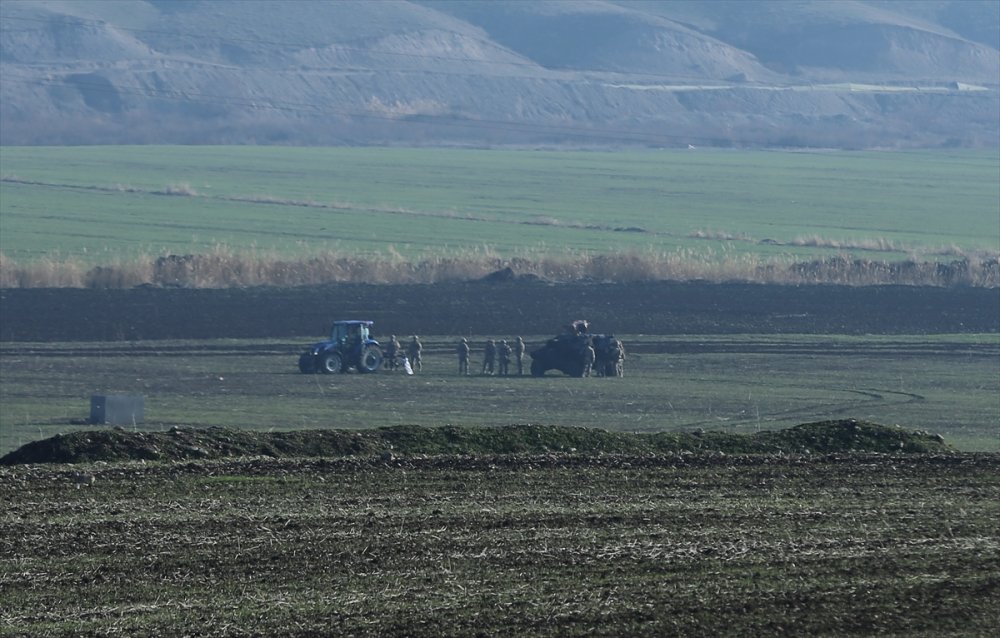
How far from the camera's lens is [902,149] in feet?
457

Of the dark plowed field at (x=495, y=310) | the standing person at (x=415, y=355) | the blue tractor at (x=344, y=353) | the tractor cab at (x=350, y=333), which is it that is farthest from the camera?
the dark plowed field at (x=495, y=310)

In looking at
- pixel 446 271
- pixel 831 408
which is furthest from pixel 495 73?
pixel 831 408

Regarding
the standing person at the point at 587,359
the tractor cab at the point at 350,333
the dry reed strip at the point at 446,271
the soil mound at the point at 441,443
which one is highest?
the dry reed strip at the point at 446,271

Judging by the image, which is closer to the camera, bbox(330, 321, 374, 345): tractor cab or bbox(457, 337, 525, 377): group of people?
bbox(457, 337, 525, 377): group of people

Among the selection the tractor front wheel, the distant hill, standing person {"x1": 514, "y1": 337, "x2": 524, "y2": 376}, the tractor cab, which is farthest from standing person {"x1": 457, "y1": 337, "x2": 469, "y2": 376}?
the distant hill

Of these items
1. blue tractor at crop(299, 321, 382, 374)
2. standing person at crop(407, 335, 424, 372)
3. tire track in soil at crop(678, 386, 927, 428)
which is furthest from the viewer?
standing person at crop(407, 335, 424, 372)

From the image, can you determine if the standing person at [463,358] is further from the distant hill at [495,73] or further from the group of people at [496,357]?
the distant hill at [495,73]

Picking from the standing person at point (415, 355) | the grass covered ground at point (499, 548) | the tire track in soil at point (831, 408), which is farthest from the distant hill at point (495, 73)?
the grass covered ground at point (499, 548)

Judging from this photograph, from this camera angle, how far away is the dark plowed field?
4262 centimetres

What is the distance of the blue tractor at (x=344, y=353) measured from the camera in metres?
37.0

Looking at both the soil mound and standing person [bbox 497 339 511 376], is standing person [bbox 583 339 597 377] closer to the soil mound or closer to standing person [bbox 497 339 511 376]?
standing person [bbox 497 339 511 376]

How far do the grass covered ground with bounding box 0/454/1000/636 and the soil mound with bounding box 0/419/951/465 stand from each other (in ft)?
2.79

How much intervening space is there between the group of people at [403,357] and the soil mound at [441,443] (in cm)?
1462

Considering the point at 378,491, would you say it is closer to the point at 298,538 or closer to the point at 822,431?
the point at 298,538
